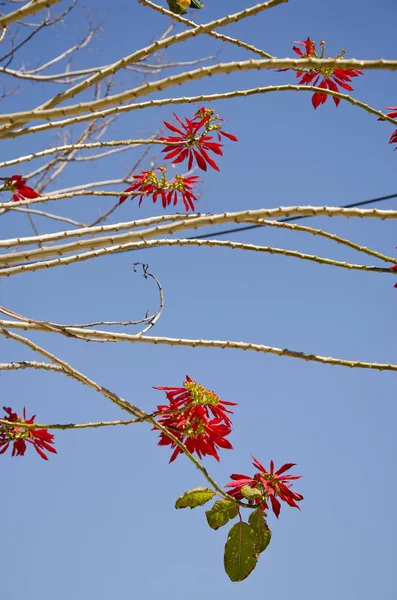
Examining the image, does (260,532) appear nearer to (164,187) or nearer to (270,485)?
(270,485)

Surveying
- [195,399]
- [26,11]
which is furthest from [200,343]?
[26,11]

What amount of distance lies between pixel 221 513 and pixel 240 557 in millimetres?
80

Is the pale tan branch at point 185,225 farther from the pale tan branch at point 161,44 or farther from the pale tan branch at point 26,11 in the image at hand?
the pale tan branch at point 26,11

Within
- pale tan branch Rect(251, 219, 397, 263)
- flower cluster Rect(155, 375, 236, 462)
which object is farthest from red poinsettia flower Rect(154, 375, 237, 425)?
pale tan branch Rect(251, 219, 397, 263)

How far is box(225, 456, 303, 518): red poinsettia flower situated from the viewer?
1.32m

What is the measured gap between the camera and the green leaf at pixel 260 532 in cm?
124

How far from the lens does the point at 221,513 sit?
1232mm

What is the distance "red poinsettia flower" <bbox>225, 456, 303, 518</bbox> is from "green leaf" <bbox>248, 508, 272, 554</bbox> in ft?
0.21

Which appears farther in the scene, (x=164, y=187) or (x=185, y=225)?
(x=164, y=187)

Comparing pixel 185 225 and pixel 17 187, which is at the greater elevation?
pixel 17 187

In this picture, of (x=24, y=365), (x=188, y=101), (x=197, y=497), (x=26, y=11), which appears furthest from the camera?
(x=24, y=365)

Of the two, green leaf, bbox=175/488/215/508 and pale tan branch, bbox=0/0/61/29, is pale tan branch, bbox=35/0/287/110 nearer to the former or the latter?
pale tan branch, bbox=0/0/61/29

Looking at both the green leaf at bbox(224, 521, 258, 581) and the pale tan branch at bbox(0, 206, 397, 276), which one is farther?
the green leaf at bbox(224, 521, 258, 581)

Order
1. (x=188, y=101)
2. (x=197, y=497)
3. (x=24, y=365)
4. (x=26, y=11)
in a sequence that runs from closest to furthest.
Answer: (x=26, y=11)
(x=188, y=101)
(x=197, y=497)
(x=24, y=365)
